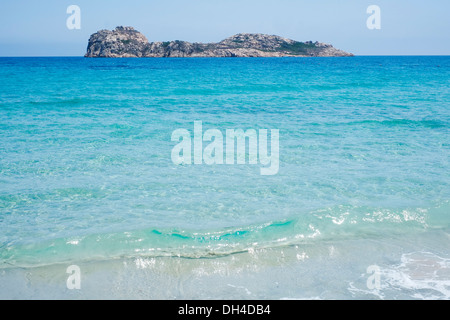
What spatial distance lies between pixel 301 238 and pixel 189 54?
196800mm

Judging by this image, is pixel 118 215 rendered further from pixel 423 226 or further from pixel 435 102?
pixel 435 102

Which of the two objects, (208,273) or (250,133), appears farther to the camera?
(250,133)

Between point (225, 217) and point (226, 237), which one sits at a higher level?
point (225, 217)

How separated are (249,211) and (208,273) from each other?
7.69ft

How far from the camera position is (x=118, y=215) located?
Result: 310 inches

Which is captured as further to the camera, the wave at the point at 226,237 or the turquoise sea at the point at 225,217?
the wave at the point at 226,237

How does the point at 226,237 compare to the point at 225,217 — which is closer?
the point at 226,237

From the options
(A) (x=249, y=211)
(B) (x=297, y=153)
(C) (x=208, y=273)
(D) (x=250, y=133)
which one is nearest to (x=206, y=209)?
(A) (x=249, y=211)

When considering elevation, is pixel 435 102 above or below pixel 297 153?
above

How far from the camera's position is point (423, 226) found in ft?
24.4

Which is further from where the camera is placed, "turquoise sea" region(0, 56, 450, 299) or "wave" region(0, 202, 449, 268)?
"wave" region(0, 202, 449, 268)
